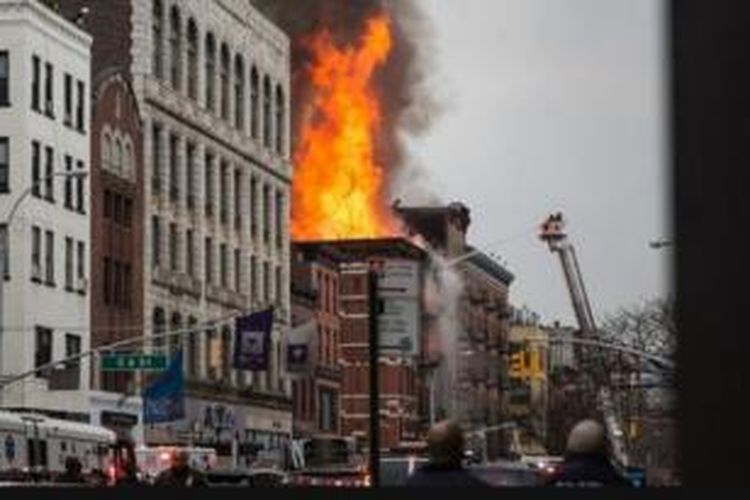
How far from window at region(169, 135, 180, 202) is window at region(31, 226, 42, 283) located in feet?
23.1

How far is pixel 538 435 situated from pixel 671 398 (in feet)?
86.9

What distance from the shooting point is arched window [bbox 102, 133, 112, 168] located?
885 inches

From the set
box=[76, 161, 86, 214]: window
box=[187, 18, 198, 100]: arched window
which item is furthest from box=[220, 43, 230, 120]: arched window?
box=[76, 161, 86, 214]: window

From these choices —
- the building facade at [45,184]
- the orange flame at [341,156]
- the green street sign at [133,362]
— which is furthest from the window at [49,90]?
the orange flame at [341,156]

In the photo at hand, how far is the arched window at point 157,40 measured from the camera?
16.0m

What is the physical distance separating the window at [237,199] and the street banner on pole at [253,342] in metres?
1.23

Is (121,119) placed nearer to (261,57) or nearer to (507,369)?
(507,369)

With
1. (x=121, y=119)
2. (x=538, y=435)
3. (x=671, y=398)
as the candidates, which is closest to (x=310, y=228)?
(x=121, y=119)

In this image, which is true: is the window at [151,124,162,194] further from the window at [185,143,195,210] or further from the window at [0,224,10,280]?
the window at [0,224,10,280]

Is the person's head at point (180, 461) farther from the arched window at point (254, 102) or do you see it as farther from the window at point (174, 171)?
the window at point (174, 171)

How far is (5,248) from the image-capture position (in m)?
26.2

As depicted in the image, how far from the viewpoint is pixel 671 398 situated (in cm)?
367

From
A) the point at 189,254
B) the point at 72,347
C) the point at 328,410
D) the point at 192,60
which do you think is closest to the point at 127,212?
the point at 189,254

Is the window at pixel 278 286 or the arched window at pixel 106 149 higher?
the arched window at pixel 106 149
